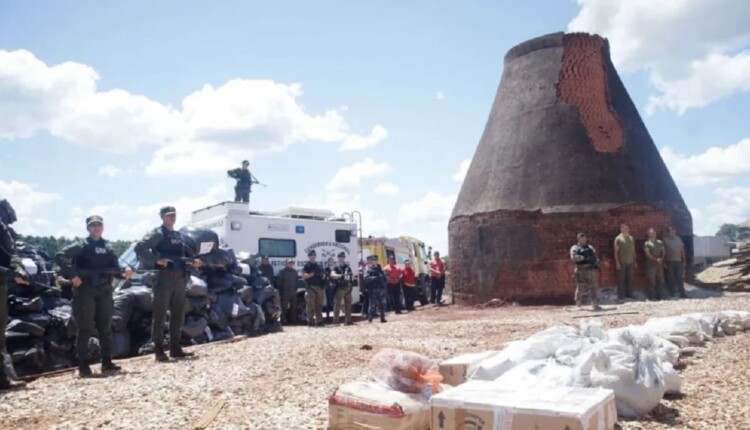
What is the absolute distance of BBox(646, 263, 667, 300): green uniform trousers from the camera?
48.7ft

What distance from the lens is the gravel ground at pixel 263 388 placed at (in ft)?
15.3

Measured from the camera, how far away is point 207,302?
34.9 feet

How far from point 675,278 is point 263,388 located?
42.1 ft

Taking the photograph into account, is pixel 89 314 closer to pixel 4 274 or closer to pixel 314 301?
pixel 4 274

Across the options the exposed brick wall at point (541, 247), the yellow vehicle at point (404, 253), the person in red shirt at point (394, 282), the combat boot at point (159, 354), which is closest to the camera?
the combat boot at point (159, 354)

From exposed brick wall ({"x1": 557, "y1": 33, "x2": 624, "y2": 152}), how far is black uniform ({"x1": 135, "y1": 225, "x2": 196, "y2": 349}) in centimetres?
1213

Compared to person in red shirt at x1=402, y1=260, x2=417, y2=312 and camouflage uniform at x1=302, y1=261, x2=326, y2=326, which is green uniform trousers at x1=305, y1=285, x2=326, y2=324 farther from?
person in red shirt at x1=402, y1=260, x2=417, y2=312

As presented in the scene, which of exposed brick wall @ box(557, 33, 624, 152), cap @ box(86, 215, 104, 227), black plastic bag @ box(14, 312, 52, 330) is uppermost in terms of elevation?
exposed brick wall @ box(557, 33, 624, 152)

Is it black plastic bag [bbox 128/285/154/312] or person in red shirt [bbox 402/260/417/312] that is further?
person in red shirt [bbox 402/260/417/312]

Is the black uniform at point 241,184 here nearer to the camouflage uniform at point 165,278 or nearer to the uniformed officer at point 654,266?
the camouflage uniform at point 165,278

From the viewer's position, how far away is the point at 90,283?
285 inches

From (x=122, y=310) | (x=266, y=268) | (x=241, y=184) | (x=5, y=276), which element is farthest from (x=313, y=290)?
(x=5, y=276)

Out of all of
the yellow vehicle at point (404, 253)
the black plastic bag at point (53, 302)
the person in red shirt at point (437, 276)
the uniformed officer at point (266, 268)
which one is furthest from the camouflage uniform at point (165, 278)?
the person in red shirt at point (437, 276)

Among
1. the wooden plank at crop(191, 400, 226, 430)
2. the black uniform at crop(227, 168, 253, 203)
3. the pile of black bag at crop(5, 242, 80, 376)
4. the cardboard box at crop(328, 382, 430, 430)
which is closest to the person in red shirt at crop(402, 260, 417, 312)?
the black uniform at crop(227, 168, 253, 203)
